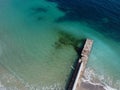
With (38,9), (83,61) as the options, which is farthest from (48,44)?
(38,9)

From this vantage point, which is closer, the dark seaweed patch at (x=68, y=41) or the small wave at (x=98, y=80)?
the small wave at (x=98, y=80)

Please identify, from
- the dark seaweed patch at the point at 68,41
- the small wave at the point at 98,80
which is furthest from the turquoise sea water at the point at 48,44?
the dark seaweed patch at the point at 68,41

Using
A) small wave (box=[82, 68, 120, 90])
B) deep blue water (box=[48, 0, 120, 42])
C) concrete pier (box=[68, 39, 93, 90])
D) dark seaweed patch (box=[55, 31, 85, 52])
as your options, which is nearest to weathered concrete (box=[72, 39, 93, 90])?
concrete pier (box=[68, 39, 93, 90])

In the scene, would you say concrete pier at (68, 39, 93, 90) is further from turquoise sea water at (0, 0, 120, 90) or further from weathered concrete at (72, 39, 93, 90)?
turquoise sea water at (0, 0, 120, 90)

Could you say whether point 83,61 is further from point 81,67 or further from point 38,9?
point 38,9

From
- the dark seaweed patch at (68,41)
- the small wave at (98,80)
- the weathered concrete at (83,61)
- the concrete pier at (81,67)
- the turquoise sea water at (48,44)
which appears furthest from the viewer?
the dark seaweed patch at (68,41)

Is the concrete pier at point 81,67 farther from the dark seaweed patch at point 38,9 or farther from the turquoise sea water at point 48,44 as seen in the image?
the dark seaweed patch at point 38,9
